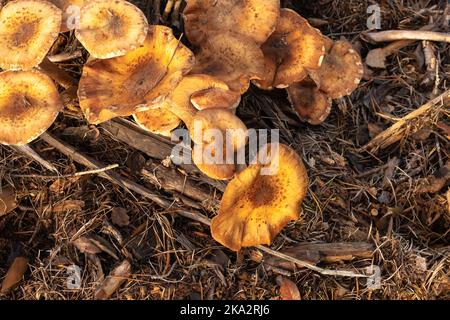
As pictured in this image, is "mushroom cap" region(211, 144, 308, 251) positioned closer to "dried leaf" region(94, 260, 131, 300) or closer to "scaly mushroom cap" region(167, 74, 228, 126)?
"scaly mushroom cap" region(167, 74, 228, 126)

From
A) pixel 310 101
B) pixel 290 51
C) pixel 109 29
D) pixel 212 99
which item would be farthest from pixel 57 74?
pixel 310 101

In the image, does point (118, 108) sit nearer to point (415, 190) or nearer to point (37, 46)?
point (37, 46)

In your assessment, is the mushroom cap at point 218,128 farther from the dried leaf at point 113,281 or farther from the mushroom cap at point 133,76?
the dried leaf at point 113,281

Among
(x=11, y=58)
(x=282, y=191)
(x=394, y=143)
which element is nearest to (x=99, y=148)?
(x=11, y=58)

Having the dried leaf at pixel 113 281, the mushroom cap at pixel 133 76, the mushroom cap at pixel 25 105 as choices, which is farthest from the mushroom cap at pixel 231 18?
the dried leaf at pixel 113 281

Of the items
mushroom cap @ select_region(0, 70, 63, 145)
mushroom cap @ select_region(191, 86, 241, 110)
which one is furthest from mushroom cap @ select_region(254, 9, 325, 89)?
mushroom cap @ select_region(0, 70, 63, 145)

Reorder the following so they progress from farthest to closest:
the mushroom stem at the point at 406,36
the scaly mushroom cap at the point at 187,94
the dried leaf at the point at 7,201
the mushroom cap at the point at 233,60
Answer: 1. the mushroom stem at the point at 406,36
2. the dried leaf at the point at 7,201
3. the mushroom cap at the point at 233,60
4. the scaly mushroom cap at the point at 187,94
